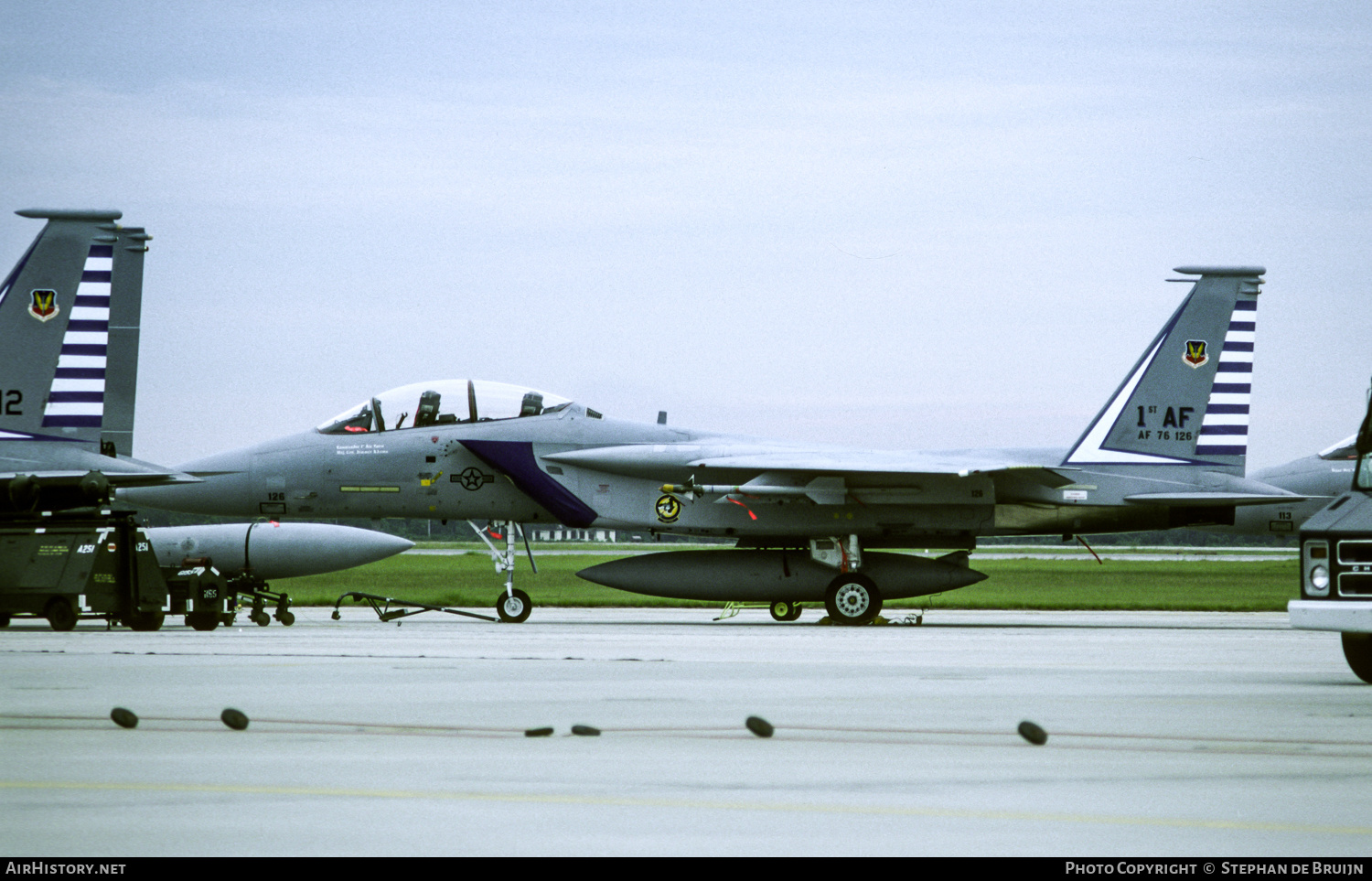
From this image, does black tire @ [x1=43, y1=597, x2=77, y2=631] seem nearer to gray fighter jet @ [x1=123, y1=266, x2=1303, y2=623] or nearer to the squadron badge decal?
gray fighter jet @ [x1=123, y1=266, x2=1303, y2=623]

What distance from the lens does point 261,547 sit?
87.9ft

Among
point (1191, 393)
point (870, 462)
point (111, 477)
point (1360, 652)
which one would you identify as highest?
point (1191, 393)

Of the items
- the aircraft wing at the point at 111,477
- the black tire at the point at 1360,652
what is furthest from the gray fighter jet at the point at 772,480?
the black tire at the point at 1360,652

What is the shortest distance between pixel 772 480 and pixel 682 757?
52.7 ft

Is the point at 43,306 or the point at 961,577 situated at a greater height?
the point at 43,306

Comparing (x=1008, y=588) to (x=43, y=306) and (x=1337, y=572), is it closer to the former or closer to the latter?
(x=43, y=306)

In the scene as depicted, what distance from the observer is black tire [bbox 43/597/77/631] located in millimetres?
18938

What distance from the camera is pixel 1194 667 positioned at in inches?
503

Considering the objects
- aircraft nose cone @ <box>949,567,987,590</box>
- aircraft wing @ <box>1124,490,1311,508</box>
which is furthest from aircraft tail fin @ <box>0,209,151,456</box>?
aircraft wing @ <box>1124,490,1311,508</box>

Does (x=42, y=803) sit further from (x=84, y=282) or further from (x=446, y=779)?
(x=84, y=282)

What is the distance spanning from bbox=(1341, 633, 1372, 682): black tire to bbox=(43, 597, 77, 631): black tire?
47.7 feet

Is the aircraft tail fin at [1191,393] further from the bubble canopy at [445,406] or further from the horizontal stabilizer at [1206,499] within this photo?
the bubble canopy at [445,406]

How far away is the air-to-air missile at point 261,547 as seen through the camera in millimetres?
26625

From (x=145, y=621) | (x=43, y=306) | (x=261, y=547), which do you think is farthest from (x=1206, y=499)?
(x=43, y=306)
